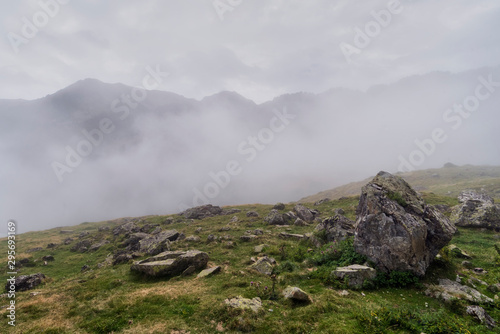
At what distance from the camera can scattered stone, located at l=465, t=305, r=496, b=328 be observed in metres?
12.1

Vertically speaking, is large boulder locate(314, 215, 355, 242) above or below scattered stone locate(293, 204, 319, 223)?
above

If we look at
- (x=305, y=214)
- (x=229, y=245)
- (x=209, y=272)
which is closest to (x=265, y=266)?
(x=209, y=272)

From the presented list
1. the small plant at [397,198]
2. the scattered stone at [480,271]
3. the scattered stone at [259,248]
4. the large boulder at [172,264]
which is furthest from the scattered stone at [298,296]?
the scattered stone at [480,271]

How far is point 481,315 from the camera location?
41.2ft

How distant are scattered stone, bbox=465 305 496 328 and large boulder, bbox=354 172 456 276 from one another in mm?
4827

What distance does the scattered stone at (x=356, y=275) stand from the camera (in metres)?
17.2

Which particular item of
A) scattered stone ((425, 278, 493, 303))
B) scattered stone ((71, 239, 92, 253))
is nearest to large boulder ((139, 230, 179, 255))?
scattered stone ((71, 239, 92, 253))

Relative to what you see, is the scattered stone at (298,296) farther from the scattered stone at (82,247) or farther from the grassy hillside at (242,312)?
the scattered stone at (82,247)

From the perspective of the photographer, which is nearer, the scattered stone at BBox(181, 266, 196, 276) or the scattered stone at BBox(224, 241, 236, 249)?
the scattered stone at BBox(181, 266, 196, 276)

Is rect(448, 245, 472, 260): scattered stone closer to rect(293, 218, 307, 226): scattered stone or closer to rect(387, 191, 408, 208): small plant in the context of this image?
rect(387, 191, 408, 208): small plant

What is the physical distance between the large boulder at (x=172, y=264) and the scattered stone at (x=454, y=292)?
20.8 meters

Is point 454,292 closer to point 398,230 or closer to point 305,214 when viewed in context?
point 398,230

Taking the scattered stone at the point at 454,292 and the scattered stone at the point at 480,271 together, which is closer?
the scattered stone at the point at 454,292

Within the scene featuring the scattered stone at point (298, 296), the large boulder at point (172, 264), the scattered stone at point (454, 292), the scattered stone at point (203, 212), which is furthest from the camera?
the scattered stone at point (203, 212)
